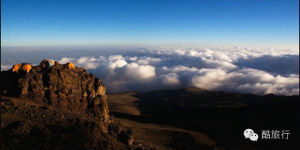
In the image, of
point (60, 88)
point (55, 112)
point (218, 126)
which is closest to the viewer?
point (55, 112)

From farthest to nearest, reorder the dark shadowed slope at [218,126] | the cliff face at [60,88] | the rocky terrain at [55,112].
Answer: the dark shadowed slope at [218,126] < the cliff face at [60,88] < the rocky terrain at [55,112]

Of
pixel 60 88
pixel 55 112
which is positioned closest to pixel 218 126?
pixel 60 88

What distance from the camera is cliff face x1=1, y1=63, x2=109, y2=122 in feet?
140

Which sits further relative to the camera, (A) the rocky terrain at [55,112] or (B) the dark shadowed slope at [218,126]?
(B) the dark shadowed slope at [218,126]

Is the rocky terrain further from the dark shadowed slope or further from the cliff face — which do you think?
the dark shadowed slope

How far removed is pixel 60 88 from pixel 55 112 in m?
11.8

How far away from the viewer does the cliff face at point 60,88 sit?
140ft

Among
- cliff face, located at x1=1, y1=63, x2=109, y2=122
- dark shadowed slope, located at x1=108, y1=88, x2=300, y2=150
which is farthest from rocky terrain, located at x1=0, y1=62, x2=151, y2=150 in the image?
dark shadowed slope, located at x1=108, y1=88, x2=300, y2=150

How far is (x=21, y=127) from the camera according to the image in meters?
28.2

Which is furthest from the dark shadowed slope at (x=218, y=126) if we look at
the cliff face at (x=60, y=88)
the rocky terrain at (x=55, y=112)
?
the rocky terrain at (x=55, y=112)

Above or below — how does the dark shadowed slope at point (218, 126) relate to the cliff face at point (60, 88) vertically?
below

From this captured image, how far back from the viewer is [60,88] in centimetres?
4794

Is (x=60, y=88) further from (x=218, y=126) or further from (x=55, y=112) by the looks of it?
(x=218, y=126)

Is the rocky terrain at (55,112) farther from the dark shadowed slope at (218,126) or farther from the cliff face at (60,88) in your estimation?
the dark shadowed slope at (218,126)
